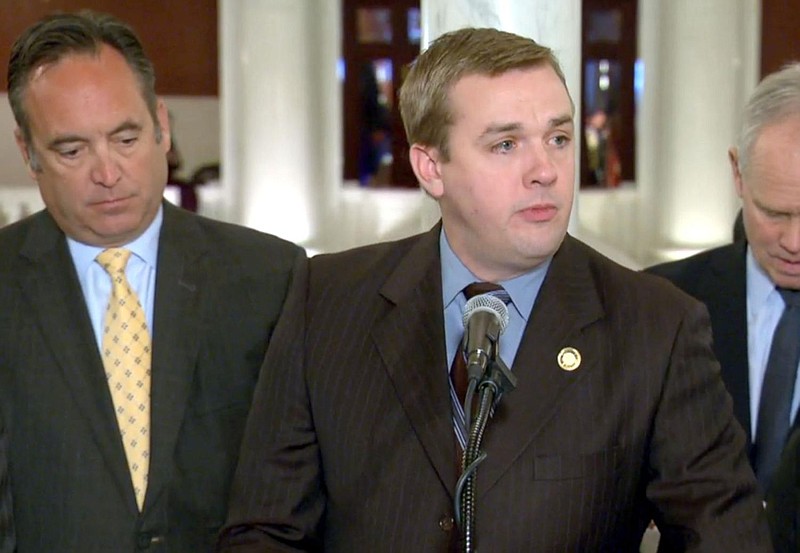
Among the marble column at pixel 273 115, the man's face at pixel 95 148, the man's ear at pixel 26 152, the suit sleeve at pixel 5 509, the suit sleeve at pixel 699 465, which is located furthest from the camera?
the marble column at pixel 273 115

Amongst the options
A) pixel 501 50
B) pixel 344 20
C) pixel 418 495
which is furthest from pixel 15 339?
pixel 344 20

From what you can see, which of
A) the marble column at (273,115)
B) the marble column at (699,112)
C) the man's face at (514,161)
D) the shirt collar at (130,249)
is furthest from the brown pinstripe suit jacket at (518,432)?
the marble column at (699,112)

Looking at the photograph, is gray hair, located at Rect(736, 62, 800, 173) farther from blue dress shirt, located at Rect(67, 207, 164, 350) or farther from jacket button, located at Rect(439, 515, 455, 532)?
blue dress shirt, located at Rect(67, 207, 164, 350)

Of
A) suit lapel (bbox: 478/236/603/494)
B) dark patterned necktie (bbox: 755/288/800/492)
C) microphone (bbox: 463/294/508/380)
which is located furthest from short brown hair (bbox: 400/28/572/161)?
dark patterned necktie (bbox: 755/288/800/492)

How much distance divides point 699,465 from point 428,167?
2.05 feet

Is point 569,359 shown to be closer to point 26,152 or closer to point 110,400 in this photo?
point 110,400

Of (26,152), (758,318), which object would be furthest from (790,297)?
(26,152)

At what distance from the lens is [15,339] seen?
230 centimetres

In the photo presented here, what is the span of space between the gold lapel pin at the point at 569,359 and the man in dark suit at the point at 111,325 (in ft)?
2.25

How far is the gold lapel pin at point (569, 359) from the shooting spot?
6.17 ft

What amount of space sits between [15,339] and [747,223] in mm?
1396

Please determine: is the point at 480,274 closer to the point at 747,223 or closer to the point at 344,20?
the point at 747,223

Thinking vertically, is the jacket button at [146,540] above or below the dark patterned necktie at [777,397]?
below

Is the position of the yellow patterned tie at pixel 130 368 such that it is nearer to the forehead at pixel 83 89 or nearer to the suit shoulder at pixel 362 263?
the forehead at pixel 83 89
